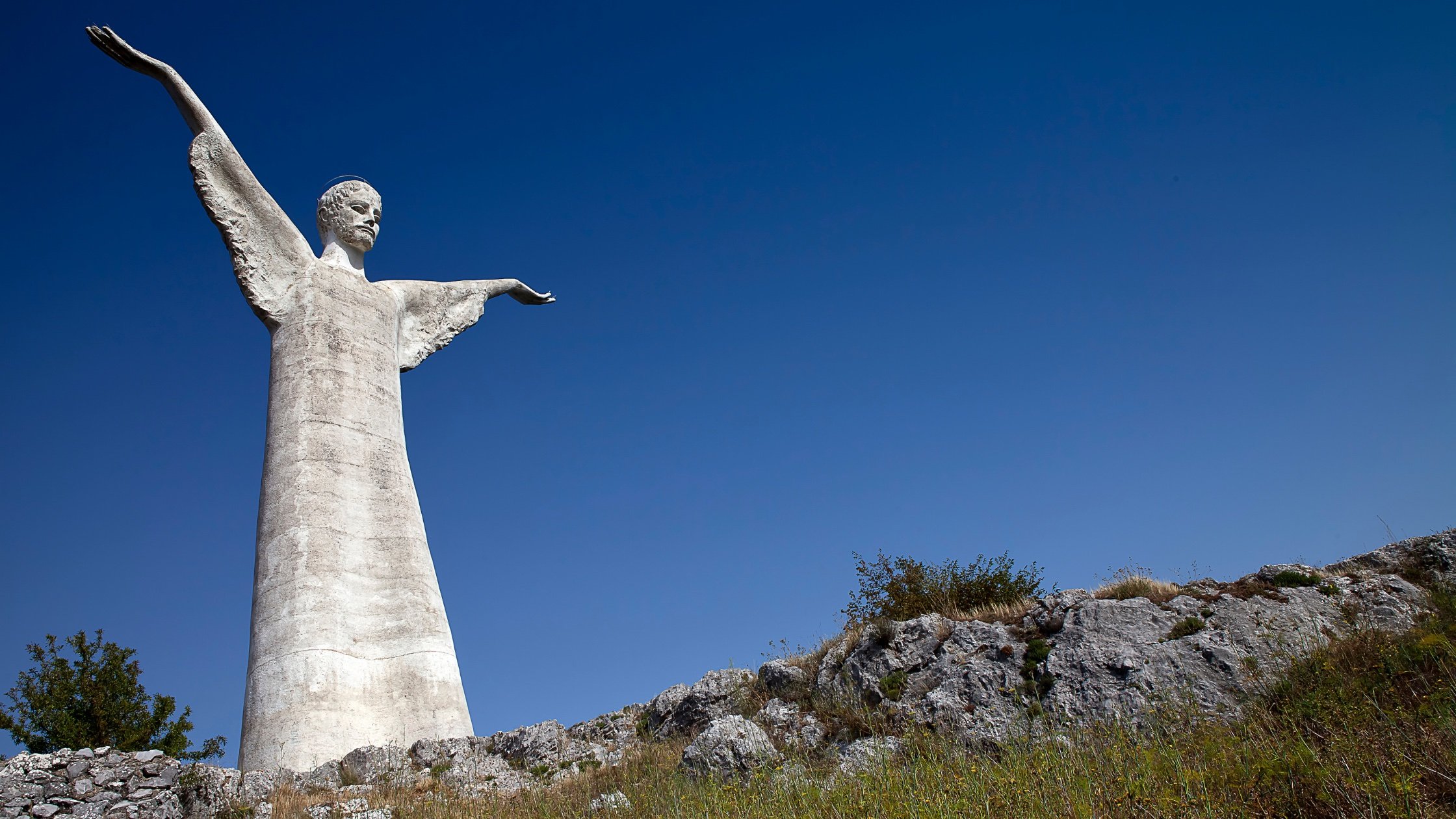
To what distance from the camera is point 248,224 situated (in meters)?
14.0

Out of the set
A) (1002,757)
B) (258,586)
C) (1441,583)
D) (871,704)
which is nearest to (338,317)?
(258,586)

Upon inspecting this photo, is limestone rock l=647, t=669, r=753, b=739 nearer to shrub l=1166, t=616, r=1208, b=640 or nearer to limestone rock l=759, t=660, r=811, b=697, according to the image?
limestone rock l=759, t=660, r=811, b=697

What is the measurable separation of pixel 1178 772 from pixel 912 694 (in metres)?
4.05

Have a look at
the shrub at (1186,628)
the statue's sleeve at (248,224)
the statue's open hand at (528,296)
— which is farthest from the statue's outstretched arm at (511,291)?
the shrub at (1186,628)

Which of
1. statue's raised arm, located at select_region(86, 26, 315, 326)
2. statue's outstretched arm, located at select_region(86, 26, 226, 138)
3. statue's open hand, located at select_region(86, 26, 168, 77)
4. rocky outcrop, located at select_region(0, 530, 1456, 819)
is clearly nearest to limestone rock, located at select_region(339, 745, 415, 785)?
rocky outcrop, located at select_region(0, 530, 1456, 819)

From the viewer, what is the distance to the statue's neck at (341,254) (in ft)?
49.7

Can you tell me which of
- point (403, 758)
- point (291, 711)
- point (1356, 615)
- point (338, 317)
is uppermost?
point (338, 317)

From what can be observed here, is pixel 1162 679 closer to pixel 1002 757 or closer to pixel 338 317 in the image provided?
pixel 1002 757

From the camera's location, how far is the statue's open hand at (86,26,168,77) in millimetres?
13445

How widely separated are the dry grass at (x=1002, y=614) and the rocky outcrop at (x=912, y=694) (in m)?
0.12

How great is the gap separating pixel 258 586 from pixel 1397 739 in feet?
40.4

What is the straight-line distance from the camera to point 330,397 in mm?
13484

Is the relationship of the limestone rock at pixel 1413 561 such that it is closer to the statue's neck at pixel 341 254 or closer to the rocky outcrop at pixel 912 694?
the rocky outcrop at pixel 912 694

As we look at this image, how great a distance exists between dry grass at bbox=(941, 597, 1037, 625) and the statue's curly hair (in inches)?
461
